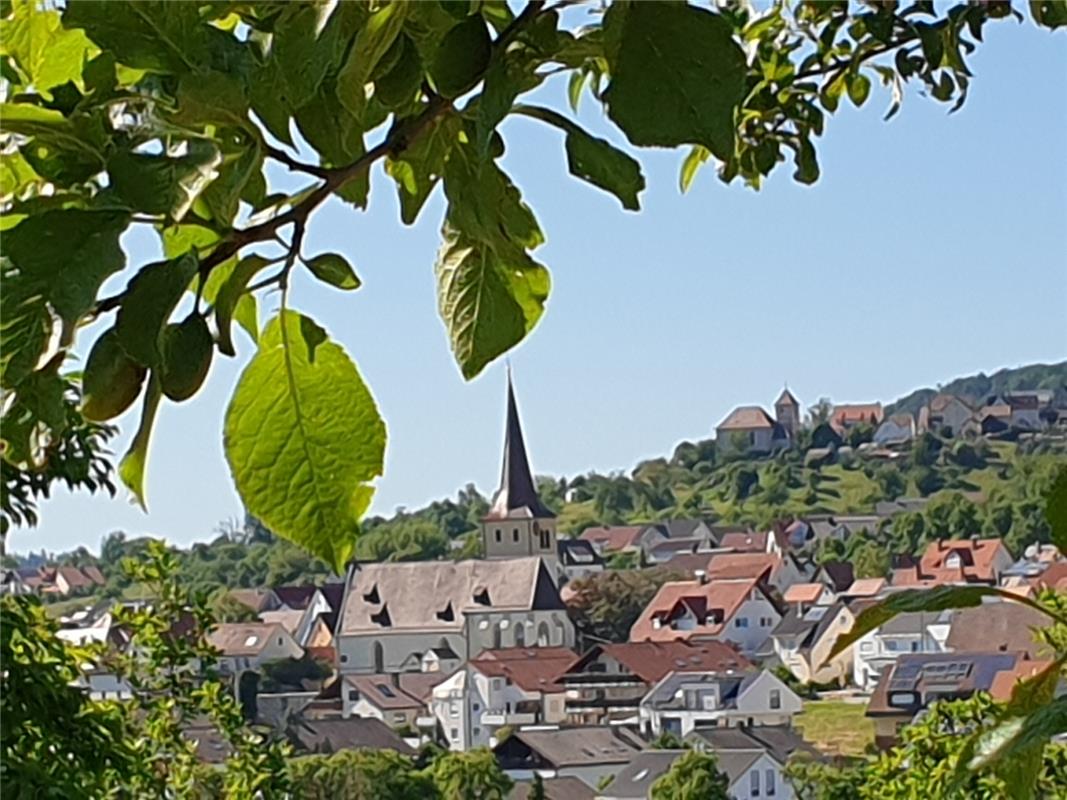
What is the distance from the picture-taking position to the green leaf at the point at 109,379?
18 centimetres

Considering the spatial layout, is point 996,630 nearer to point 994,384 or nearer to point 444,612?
point 994,384

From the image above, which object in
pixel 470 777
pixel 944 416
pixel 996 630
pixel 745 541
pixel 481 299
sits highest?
pixel 944 416

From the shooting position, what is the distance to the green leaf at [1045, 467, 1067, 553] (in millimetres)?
197

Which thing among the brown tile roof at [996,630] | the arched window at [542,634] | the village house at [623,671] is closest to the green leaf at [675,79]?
the brown tile roof at [996,630]

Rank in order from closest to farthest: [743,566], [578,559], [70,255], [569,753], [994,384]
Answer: [70,255], [994,384], [569,753], [743,566], [578,559]

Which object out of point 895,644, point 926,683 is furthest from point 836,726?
point 926,683

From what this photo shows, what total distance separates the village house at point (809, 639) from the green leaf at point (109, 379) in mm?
2474

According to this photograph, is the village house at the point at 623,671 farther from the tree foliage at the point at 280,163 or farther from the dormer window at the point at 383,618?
the tree foliage at the point at 280,163

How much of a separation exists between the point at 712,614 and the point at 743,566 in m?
0.31

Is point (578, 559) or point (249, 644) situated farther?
point (578, 559)

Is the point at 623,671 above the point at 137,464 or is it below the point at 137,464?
below

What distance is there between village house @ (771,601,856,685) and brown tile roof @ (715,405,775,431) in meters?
0.40

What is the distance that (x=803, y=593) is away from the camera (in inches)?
140

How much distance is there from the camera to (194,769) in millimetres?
2107
